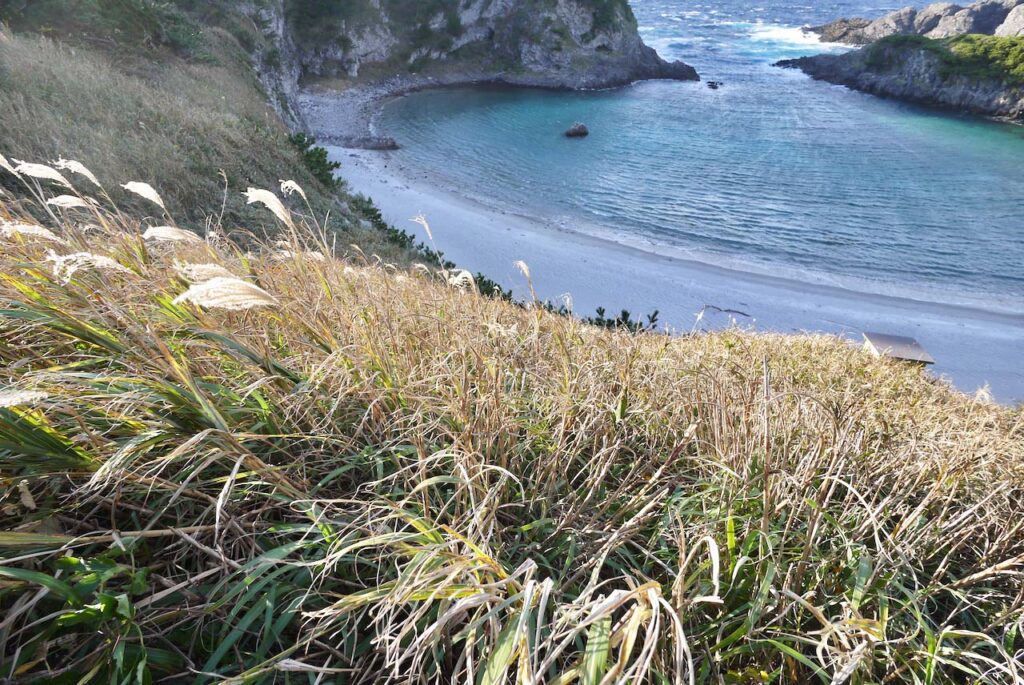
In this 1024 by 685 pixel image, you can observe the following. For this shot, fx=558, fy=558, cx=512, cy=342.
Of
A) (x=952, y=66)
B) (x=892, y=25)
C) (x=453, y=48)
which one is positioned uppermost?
(x=453, y=48)

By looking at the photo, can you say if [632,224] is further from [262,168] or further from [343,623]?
[343,623]

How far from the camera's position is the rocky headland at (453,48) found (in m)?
48.6

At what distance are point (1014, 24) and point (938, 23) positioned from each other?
29.4ft

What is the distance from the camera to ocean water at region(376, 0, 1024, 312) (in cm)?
2380

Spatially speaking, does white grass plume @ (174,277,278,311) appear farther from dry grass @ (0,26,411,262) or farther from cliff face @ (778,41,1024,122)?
cliff face @ (778,41,1024,122)

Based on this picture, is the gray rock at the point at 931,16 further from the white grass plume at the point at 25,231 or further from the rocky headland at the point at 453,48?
the white grass plume at the point at 25,231

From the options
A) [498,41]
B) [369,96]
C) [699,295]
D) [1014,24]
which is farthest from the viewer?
[1014,24]

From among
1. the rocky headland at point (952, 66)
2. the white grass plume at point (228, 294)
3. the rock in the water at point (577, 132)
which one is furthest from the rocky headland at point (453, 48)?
the white grass plume at point (228, 294)

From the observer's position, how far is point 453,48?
5709cm

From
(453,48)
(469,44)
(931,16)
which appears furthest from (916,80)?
(453,48)

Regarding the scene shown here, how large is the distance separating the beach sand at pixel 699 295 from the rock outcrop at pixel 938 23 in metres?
60.5

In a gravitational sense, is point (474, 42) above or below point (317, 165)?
above

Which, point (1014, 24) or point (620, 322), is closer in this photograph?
point (620, 322)

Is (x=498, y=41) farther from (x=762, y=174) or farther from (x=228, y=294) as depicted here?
(x=228, y=294)
